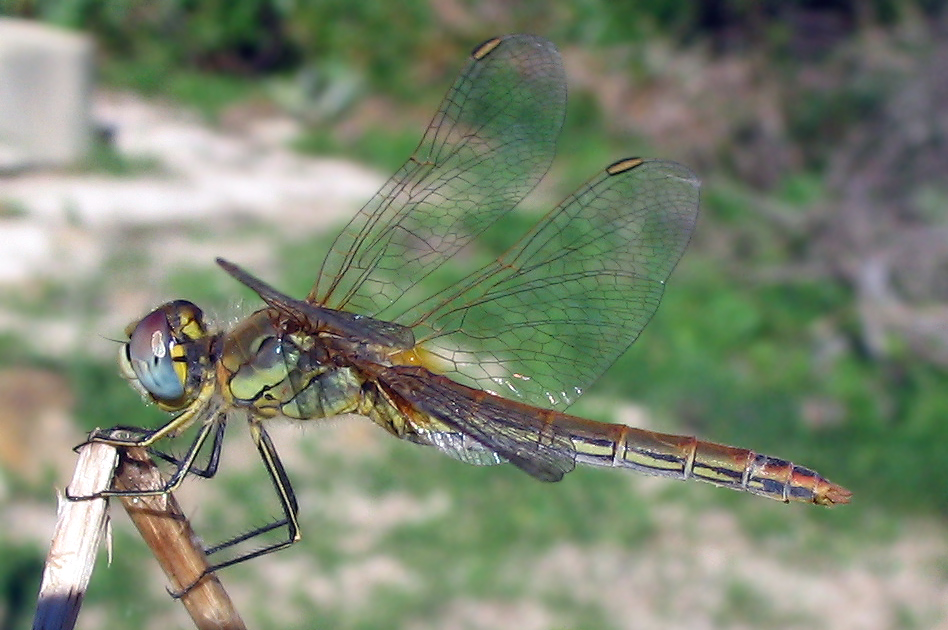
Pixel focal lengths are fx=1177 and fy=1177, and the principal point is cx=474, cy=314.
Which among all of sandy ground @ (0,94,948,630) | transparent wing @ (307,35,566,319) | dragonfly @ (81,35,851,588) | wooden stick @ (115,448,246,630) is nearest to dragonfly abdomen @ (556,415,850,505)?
dragonfly @ (81,35,851,588)

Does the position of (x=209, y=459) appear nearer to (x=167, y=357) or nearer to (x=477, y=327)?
(x=167, y=357)

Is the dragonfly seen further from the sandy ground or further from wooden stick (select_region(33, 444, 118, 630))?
the sandy ground

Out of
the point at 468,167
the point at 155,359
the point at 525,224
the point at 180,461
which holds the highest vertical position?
the point at 525,224

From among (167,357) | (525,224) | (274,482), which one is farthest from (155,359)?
(525,224)

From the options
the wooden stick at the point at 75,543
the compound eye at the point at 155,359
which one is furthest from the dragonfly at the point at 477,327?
the wooden stick at the point at 75,543

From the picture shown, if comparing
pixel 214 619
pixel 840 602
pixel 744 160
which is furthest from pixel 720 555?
pixel 744 160

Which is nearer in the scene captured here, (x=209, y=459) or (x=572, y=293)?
(x=209, y=459)

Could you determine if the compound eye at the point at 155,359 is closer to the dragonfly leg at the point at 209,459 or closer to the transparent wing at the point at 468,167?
the dragonfly leg at the point at 209,459
